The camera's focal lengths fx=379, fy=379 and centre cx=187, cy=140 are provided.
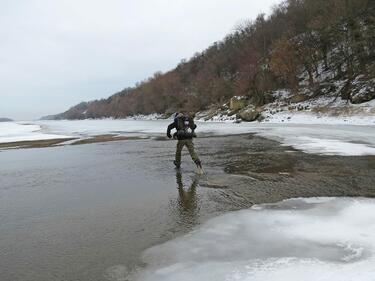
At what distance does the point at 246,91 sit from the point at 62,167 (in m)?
49.7

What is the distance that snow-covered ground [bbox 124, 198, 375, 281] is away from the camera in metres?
4.04

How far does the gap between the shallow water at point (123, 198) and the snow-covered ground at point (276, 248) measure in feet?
1.28

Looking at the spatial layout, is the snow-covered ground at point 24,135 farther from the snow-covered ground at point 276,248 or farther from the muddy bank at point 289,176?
the snow-covered ground at point 276,248

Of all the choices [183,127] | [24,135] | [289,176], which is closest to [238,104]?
[24,135]

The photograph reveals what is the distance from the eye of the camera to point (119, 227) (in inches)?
232

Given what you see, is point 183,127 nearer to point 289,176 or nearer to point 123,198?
point 289,176

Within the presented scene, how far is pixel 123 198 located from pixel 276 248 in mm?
3878

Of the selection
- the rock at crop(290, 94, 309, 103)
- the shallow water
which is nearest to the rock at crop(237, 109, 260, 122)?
the rock at crop(290, 94, 309, 103)

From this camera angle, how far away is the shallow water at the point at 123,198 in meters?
4.78

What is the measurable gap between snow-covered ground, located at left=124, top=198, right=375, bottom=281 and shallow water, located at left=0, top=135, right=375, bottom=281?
390mm

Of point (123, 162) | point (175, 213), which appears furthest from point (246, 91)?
point (175, 213)

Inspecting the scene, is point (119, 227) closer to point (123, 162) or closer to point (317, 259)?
point (317, 259)

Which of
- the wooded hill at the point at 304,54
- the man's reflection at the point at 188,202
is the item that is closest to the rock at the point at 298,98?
the wooded hill at the point at 304,54

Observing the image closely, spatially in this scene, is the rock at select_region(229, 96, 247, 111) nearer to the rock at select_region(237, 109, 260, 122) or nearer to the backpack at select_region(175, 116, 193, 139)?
the rock at select_region(237, 109, 260, 122)
